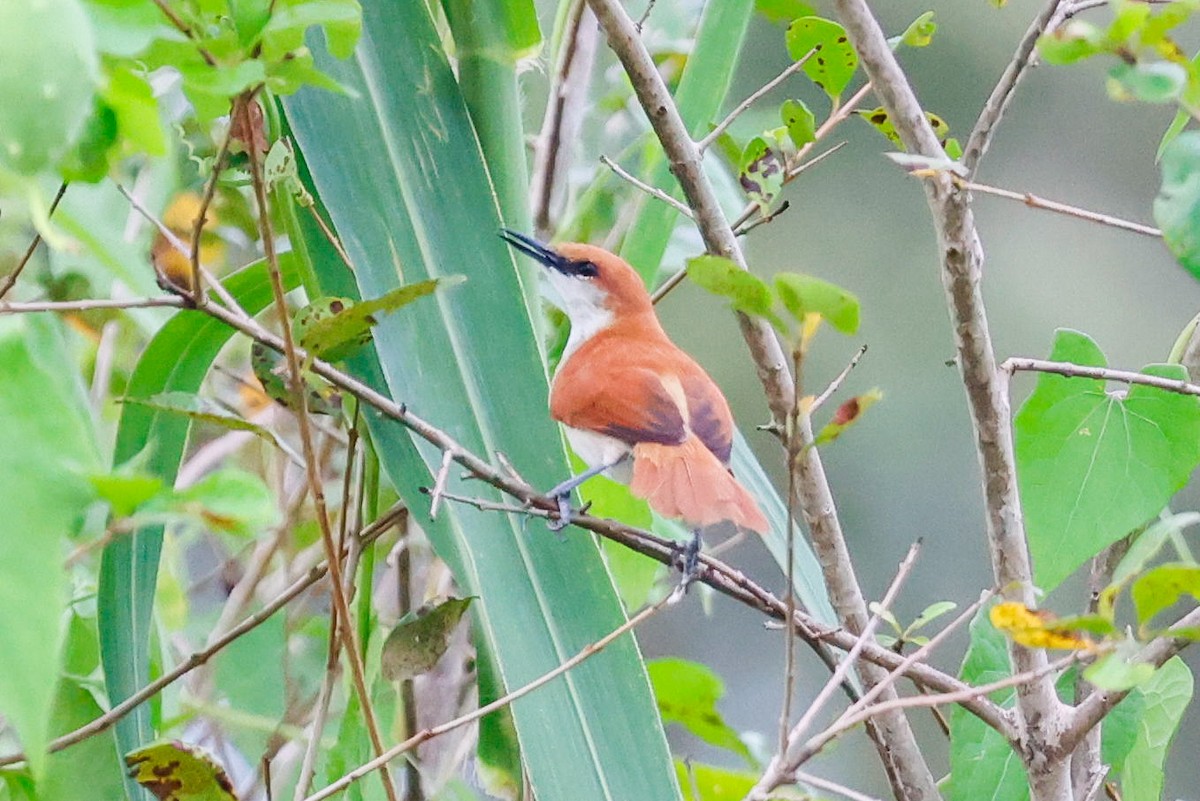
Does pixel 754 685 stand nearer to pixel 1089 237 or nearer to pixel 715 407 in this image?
pixel 1089 237

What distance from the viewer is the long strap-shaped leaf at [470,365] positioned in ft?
2.10

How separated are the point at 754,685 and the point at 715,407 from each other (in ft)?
4.59

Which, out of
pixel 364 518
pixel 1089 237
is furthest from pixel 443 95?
pixel 1089 237

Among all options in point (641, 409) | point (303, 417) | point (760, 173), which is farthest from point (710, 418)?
point (303, 417)

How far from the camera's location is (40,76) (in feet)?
0.80

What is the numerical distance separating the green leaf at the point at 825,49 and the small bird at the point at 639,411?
202mm

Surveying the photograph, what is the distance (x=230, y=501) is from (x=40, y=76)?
0.12 metres

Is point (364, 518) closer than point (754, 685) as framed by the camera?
Yes

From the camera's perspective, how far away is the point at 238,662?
1.09m

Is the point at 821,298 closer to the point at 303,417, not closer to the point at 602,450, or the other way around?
the point at 303,417

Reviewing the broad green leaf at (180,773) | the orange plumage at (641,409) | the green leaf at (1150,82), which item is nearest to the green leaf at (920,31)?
the orange plumage at (641,409)

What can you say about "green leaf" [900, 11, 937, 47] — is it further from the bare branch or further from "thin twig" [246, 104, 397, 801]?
"thin twig" [246, 104, 397, 801]

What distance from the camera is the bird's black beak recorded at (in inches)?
31.0

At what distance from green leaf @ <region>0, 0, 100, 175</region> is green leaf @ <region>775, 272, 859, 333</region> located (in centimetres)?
21
